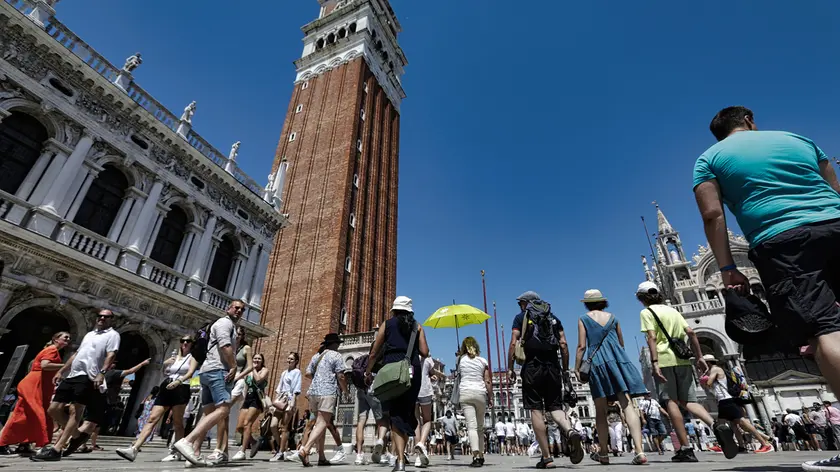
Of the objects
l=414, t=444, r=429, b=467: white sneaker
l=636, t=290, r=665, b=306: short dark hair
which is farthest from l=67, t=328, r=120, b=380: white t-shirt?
l=636, t=290, r=665, b=306: short dark hair

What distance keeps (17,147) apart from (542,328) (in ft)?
43.3

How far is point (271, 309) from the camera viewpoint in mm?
22594

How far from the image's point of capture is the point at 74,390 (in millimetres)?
5098

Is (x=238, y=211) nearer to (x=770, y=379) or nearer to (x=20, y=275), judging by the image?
(x=20, y=275)

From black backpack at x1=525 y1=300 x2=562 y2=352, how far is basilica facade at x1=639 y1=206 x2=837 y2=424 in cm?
1564

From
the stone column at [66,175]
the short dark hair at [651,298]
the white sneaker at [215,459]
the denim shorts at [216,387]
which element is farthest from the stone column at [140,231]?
the short dark hair at [651,298]

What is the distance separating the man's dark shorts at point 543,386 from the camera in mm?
4312

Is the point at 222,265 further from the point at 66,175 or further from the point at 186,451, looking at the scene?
the point at 186,451

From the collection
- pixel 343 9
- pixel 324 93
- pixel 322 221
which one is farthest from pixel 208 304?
pixel 343 9

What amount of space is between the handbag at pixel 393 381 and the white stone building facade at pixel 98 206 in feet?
32.8

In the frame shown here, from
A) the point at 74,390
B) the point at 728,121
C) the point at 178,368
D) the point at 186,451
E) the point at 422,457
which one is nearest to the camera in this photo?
the point at 728,121

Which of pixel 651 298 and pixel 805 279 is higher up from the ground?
pixel 651 298

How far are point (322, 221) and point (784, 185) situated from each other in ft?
76.4

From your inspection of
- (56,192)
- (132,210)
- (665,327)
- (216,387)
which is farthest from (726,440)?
(132,210)
